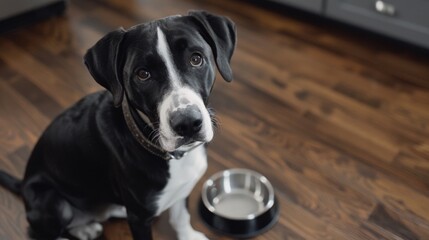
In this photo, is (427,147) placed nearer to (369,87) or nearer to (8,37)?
(369,87)

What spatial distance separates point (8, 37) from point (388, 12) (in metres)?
2.48

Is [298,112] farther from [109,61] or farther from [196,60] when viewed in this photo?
[109,61]

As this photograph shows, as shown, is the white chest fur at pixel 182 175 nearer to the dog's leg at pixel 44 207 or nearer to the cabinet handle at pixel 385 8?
the dog's leg at pixel 44 207

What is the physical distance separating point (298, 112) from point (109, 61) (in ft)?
4.44

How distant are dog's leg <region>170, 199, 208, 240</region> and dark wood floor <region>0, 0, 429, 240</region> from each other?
3.0 inches

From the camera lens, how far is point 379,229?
6.03 feet

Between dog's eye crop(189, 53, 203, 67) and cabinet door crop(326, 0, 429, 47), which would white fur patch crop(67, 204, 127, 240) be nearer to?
dog's eye crop(189, 53, 203, 67)

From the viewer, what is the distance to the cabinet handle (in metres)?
2.70

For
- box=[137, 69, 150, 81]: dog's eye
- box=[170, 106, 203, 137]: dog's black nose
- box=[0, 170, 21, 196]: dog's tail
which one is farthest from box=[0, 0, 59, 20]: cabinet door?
box=[170, 106, 203, 137]: dog's black nose

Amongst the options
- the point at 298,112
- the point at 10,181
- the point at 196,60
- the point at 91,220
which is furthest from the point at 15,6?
the point at 196,60

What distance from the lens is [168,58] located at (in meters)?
1.23

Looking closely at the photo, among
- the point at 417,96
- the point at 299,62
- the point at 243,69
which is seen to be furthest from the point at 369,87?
the point at 243,69

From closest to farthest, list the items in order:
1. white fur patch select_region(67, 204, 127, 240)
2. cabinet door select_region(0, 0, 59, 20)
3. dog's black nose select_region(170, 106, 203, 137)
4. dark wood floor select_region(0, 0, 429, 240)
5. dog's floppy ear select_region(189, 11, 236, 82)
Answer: dog's black nose select_region(170, 106, 203, 137)
dog's floppy ear select_region(189, 11, 236, 82)
white fur patch select_region(67, 204, 127, 240)
dark wood floor select_region(0, 0, 429, 240)
cabinet door select_region(0, 0, 59, 20)

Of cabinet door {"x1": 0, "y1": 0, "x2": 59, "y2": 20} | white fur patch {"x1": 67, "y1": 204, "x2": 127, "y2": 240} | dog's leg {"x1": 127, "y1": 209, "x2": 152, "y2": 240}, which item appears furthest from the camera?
cabinet door {"x1": 0, "y1": 0, "x2": 59, "y2": 20}
